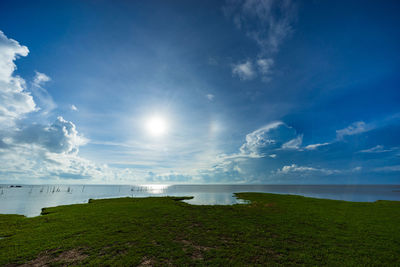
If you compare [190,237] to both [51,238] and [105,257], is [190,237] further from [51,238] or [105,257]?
[51,238]

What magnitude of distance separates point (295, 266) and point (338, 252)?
5630 millimetres

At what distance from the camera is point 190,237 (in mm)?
18422

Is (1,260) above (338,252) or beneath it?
beneath

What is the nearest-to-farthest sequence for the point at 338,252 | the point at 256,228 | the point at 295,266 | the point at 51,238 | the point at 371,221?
the point at 295,266 < the point at 338,252 < the point at 51,238 < the point at 256,228 < the point at 371,221

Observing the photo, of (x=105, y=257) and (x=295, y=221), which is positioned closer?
(x=105, y=257)

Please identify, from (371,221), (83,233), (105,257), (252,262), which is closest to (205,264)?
(252,262)

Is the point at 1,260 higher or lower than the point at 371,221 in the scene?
lower

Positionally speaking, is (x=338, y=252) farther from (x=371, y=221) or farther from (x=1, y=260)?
(x=1, y=260)

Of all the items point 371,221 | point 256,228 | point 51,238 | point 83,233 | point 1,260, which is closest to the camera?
point 1,260

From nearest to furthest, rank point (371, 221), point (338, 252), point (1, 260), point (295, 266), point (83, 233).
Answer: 1. point (295, 266)
2. point (1, 260)
3. point (338, 252)
4. point (83, 233)
5. point (371, 221)

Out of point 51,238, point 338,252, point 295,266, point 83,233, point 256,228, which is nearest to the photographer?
point 295,266

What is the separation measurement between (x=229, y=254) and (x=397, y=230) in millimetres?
23063

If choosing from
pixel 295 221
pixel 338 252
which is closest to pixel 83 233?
pixel 338 252

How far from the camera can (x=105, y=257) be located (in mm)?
13688
